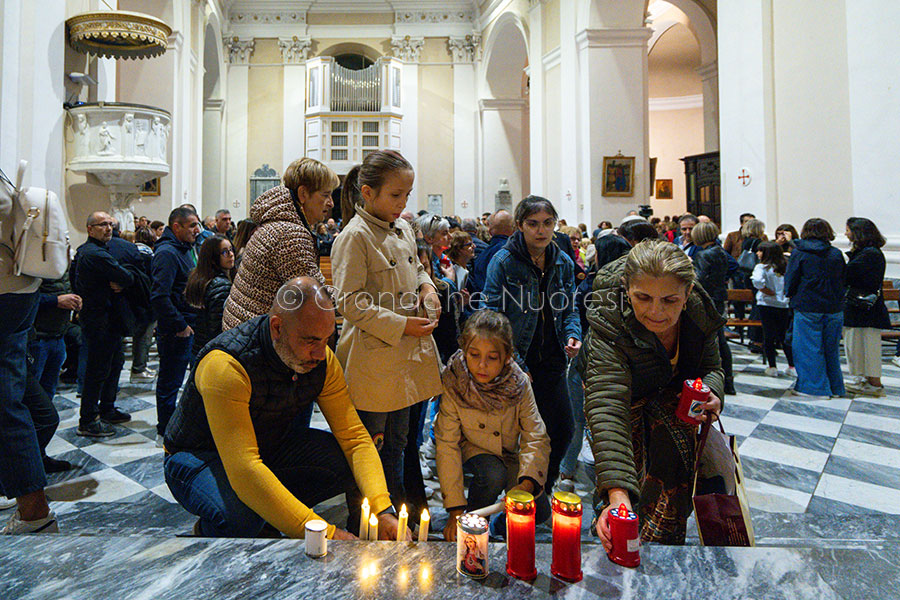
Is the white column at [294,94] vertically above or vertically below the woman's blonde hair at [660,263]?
above

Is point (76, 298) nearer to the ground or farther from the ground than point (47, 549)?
farther from the ground

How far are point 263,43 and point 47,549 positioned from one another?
1863 cm

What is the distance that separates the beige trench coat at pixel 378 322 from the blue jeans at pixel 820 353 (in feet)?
13.8

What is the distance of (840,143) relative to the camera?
7.24 m

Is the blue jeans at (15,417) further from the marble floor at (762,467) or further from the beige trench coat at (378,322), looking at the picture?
the beige trench coat at (378,322)

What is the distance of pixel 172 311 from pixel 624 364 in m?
3.05

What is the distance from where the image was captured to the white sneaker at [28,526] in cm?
243

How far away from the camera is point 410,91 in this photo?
17828 millimetres

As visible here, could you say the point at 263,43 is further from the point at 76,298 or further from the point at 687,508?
the point at 687,508

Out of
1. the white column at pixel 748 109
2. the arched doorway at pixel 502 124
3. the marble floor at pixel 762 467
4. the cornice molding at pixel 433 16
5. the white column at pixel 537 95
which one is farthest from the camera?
the cornice molding at pixel 433 16

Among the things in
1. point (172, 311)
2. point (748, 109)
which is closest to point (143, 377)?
point (172, 311)

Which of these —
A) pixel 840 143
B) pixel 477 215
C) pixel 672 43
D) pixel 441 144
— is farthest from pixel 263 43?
pixel 840 143

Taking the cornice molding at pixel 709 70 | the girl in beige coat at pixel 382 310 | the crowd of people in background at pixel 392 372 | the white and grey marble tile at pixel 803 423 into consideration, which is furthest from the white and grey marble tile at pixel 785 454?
the cornice molding at pixel 709 70

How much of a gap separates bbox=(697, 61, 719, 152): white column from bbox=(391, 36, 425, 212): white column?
26.3 feet
